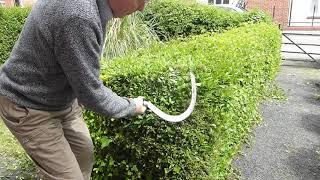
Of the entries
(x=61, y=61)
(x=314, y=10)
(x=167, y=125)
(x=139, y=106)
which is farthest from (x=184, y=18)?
(x=314, y=10)

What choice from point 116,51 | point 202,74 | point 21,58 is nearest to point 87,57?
point 21,58

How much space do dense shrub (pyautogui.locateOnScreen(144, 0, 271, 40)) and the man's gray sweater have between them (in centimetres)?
737

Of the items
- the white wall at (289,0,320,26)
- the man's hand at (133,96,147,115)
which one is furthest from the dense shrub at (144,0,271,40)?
the white wall at (289,0,320,26)

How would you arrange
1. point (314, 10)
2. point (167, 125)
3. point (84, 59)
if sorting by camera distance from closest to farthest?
point (84, 59)
point (167, 125)
point (314, 10)

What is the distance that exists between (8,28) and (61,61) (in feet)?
30.2

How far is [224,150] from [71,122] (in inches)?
65.4

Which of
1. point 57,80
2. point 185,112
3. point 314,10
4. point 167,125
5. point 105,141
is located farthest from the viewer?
point 314,10

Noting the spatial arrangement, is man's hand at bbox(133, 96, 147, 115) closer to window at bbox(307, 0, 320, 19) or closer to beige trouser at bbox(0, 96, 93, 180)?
beige trouser at bbox(0, 96, 93, 180)

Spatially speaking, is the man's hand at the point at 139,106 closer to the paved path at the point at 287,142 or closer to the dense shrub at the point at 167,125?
the dense shrub at the point at 167,125

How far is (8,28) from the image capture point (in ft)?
35.0

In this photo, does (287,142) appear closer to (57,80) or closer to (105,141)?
(105,141)

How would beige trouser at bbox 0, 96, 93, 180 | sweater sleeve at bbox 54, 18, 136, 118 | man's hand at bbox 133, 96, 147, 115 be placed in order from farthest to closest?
man's hand at bbox 133, 96, 147, 115, beige trouser at bbox 0, 96, 93, 180, sweater sleeve at bbox 54, 18, 136, 118

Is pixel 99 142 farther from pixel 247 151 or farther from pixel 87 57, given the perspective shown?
pixel 247 151

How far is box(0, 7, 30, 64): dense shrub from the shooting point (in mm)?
10570
